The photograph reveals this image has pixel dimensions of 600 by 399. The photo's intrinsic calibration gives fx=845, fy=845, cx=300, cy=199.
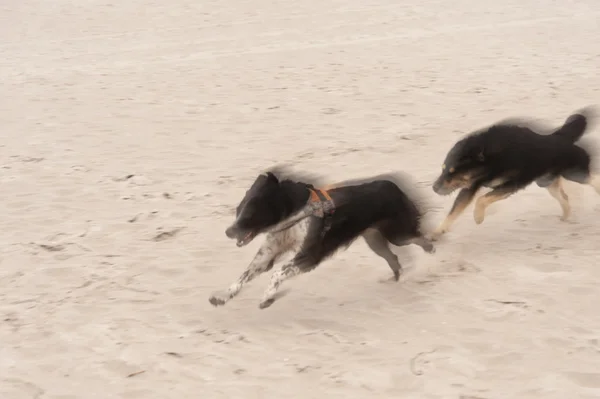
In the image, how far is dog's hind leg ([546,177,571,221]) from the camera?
6327mm

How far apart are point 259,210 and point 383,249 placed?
42.3 inches

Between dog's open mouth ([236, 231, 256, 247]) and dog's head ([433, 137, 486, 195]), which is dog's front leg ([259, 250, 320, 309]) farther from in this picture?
dog's head ([433, 137, 486, 195])

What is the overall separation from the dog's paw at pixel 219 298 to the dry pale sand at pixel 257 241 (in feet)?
0.44

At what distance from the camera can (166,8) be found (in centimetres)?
1891

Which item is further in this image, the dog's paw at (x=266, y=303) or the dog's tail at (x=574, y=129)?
the dog's tail at (x=574, y=129)

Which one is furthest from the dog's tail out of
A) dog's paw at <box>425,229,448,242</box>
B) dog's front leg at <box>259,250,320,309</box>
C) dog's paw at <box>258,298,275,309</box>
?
dog's paw at <box>258,298,275,309</box>

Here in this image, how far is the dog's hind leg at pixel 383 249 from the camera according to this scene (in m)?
5.32

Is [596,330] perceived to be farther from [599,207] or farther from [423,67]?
[423,67]

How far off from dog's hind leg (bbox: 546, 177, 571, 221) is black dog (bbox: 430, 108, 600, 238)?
16cm

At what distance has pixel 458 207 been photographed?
19.6 ft

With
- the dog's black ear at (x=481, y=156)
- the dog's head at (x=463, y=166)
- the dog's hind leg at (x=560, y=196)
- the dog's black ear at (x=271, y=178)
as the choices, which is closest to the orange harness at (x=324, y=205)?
the dog's black ear at (x=271, y=178)

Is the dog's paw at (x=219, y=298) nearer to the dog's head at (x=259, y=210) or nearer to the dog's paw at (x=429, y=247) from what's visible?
the dog's head at (x=259, y=210)

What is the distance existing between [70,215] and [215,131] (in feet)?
9.88

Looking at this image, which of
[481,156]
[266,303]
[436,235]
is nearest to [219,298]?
[266,303]
